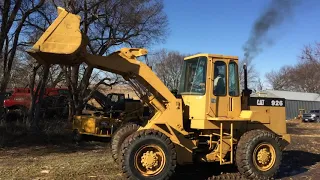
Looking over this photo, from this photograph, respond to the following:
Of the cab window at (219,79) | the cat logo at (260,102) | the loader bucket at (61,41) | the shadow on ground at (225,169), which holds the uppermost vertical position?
the loader bucket at (61,41)

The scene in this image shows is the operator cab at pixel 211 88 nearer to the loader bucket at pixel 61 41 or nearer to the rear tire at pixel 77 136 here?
the loader bucket at pixel 61 41

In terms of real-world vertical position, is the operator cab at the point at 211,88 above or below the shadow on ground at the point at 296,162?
above

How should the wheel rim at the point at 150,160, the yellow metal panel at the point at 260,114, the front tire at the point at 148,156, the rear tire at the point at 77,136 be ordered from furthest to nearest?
the rear tire at the point at 77,136 < the yellow metal panel at the point at 260,114 < the wheel rim at the point at 150,160 < the front tire at the point at 148,156

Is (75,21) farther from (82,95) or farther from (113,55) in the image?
(82,95)

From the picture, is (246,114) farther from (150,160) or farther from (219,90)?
(150,160)

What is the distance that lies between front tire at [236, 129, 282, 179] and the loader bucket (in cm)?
419

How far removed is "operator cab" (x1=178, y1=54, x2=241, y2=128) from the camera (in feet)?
27.7

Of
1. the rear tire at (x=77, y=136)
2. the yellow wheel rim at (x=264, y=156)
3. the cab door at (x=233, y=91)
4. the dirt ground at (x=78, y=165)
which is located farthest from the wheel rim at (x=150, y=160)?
the rear tire at (x=77, y=136)

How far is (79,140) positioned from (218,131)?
8696 millimetres

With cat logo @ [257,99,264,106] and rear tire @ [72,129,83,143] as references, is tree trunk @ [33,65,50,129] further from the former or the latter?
cat logo @ [257,99,264,106]

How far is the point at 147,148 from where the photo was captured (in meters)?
7.63

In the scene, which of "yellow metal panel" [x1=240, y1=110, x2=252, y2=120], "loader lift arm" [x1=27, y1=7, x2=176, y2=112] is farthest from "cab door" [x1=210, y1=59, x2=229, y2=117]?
"loader lift arm" [x1=27, y1=7, x2=176, y2=112]

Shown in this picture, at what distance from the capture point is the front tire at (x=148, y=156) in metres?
7.41

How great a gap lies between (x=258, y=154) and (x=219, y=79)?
76.1 inches
